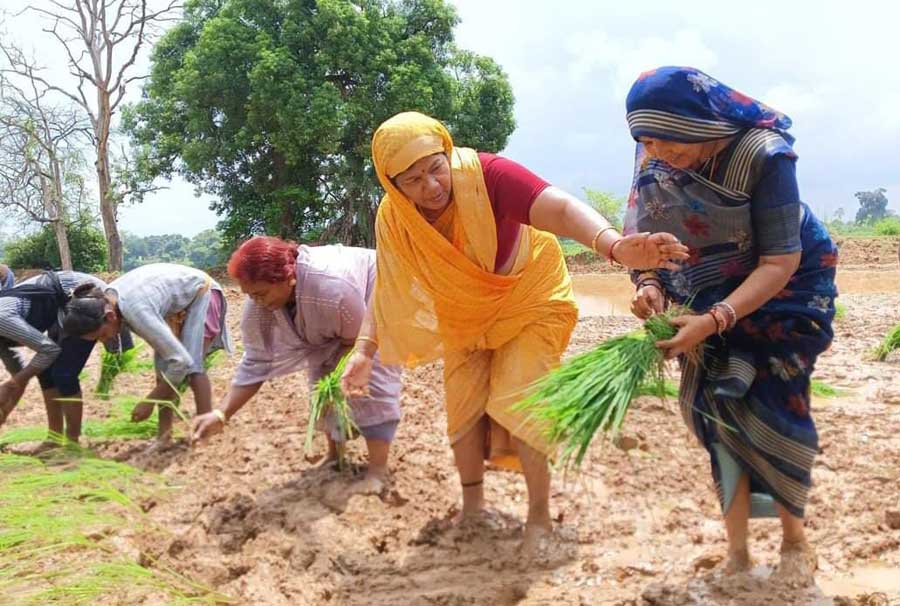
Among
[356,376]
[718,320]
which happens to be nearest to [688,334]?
[718,320]

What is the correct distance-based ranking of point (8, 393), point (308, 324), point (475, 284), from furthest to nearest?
1. point (8, 393)
2. point (308, 324)
3. point (475, 284)

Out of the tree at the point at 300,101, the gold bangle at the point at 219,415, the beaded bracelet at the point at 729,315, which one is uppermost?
the tree at the point at 300,101

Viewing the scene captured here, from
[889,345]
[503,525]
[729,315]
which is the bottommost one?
[503,525]

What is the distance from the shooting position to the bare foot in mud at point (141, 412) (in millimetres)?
4336

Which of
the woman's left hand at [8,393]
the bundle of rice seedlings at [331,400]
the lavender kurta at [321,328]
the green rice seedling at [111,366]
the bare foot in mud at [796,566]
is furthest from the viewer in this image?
the green rice seedling at [111,366]

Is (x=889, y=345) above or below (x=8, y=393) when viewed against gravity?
above

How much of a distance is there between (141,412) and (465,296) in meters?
2.51

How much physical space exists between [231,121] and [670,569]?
54.4 feet

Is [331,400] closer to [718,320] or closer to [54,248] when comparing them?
[718,320]

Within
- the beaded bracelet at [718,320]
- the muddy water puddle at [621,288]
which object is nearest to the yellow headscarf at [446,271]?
the beaded bracelet at [718,320]

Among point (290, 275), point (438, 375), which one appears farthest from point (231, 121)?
point (290, 275)

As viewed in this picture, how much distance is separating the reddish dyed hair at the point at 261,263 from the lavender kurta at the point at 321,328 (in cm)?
10

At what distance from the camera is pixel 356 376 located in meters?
2.79

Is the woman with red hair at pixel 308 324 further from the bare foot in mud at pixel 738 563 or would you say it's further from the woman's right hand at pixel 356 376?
the bare foot in mud at pixel 738 563
